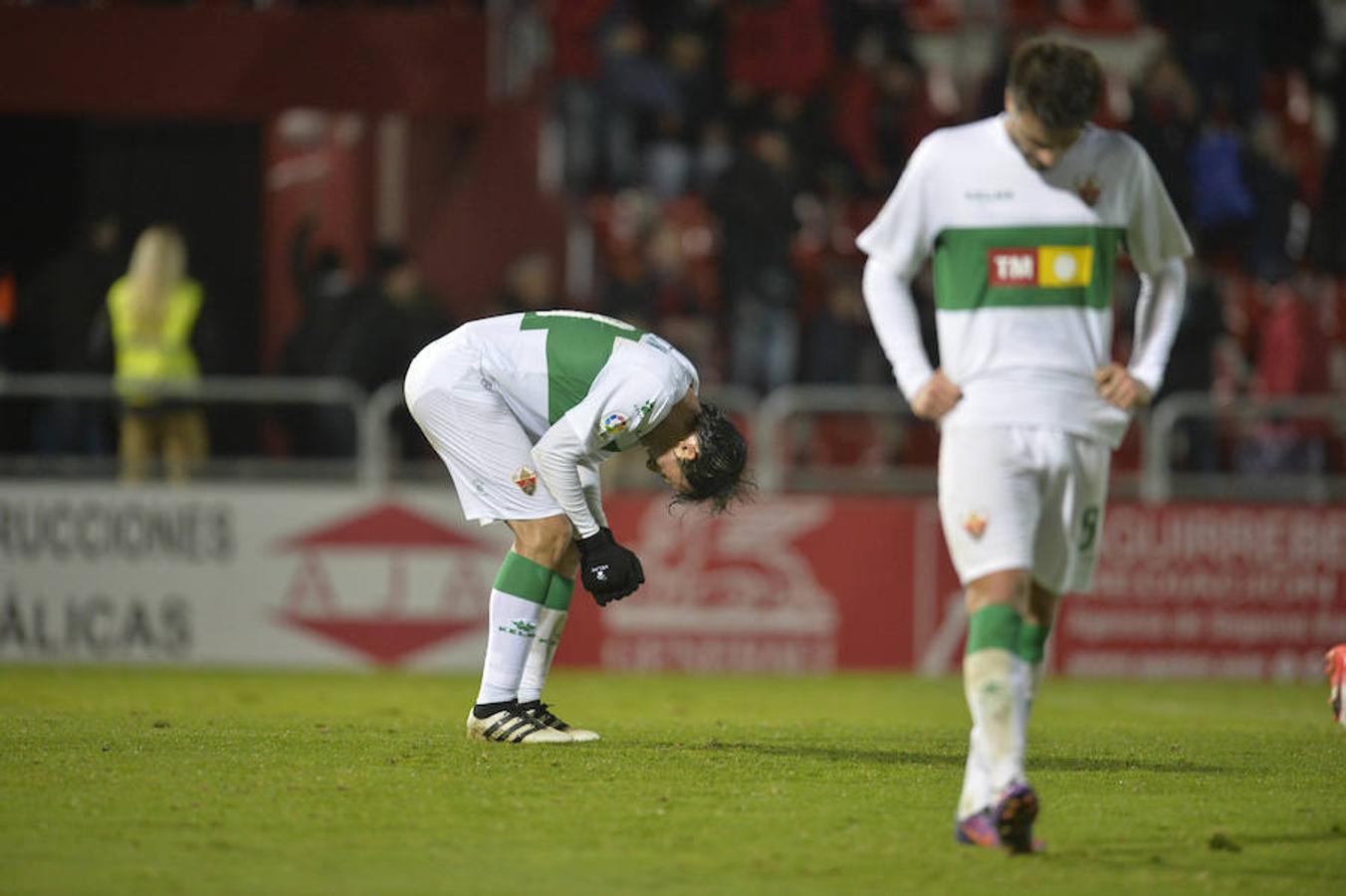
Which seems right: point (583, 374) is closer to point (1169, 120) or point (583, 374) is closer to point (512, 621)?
point (512, 621)

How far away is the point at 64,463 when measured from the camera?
17.5 metres

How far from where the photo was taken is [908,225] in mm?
7484

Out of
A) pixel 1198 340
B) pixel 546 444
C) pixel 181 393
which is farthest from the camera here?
pixel 1198 340

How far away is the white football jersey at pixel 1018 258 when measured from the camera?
731 cm

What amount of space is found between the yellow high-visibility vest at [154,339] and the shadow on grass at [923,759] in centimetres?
928

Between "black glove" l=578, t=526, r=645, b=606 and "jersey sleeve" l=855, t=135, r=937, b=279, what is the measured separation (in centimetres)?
213

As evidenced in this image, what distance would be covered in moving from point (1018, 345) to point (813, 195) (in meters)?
14.5

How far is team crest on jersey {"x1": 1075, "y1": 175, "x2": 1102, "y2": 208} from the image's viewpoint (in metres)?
7.45

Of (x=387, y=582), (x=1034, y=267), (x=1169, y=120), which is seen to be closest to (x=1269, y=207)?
(x=1169, y=120)

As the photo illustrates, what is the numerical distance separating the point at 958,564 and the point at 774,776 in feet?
6.03

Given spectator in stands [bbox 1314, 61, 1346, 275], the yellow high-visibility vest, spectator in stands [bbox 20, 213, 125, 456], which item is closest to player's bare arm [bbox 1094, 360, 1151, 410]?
the yellow high-visibility vest

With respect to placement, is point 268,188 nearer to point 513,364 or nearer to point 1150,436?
point 1150,436

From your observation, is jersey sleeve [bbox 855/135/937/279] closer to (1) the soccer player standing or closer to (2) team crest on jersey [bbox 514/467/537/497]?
(1) the soccer player standing

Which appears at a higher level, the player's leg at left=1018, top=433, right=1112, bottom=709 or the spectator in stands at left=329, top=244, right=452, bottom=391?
the spectator in stands at left=329, top=244, right=452, bottom=391
